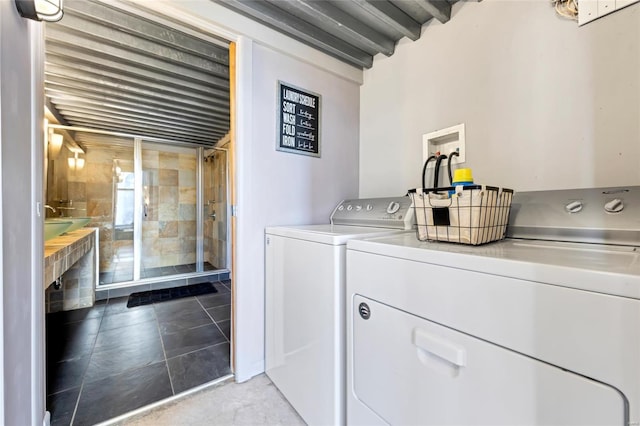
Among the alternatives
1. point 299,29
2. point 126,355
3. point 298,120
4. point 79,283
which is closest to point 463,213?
point 298,120

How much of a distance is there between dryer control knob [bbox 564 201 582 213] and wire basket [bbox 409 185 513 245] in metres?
0.17

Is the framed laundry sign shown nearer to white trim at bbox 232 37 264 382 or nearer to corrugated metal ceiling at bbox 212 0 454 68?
white trim at bbox 232 37 264 382

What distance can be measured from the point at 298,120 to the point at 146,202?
3672 millimetres

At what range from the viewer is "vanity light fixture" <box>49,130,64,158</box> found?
3.08 meters

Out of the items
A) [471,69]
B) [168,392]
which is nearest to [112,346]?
[168,392]

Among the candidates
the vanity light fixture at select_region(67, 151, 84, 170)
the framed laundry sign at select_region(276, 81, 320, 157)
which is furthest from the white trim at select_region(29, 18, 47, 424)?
the vanity light fixture at select_region(67, 151, 84, 170)

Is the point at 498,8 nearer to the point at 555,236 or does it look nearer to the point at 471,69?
the point at 471,69

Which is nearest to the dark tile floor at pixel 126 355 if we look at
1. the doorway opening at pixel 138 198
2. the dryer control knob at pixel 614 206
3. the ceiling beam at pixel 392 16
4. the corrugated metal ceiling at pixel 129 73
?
the doorway opening at pixel 138 198

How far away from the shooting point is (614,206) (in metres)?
0.84

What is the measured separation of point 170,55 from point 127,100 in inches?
49.2

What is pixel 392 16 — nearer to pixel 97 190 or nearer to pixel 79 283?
pixel 79 283

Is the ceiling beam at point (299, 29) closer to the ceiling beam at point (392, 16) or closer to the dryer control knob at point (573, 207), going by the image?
the ceiling beam at point (392, 16)

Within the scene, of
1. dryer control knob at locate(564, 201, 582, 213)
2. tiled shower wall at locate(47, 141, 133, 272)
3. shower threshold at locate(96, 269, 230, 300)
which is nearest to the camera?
dryer control knob at locate(564, 201, 582, 213)

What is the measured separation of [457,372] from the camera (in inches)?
26.5
